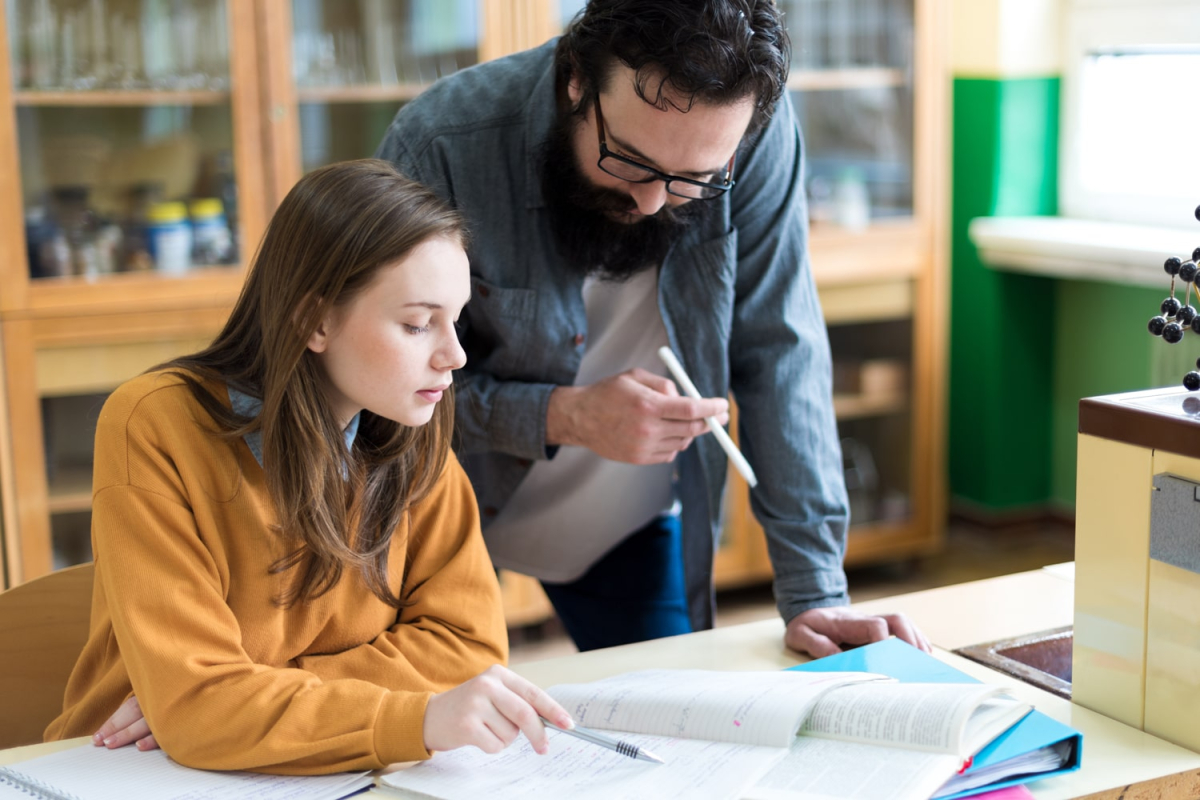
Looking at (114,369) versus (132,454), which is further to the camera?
(114,369)

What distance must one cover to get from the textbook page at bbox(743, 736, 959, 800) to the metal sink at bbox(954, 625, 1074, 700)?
12.0 inches

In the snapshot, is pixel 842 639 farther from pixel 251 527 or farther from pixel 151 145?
pixel 151 145

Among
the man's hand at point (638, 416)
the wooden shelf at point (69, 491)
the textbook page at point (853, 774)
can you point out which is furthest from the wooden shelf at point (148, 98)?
the textbook page at point (853, 774)

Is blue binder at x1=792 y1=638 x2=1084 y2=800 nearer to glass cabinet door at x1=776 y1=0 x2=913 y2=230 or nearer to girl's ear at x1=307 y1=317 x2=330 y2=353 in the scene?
girl's ear at x1=307 y1=317 x2=330 y2=353

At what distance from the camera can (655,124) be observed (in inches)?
49.8

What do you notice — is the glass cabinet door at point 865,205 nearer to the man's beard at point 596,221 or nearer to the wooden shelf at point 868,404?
the wooden shelf at point 868,404

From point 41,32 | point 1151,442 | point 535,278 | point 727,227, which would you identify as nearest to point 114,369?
point 41,32

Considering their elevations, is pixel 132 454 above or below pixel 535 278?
below

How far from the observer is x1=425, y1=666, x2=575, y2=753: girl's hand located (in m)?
0.97

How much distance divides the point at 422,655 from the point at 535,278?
0.53m

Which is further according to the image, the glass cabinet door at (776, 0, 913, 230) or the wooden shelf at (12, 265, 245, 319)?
the glass cabinet door at (776, 0, 913, 230)

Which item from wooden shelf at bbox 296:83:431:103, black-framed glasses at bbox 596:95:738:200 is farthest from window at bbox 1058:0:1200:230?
black-framed glasses at bbox 596:95:738:200

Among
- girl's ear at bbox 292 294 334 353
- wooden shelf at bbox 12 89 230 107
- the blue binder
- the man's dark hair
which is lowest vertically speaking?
the blue binder

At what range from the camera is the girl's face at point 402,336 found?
1.13 meters
